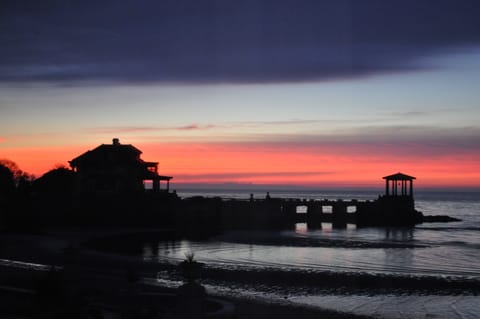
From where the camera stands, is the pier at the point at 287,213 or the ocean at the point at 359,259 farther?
the pier at the point at 287,213

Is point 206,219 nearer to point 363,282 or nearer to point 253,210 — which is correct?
point 253,210

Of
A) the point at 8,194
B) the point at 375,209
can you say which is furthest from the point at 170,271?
the point at 375,209

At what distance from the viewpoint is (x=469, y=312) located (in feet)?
73.7

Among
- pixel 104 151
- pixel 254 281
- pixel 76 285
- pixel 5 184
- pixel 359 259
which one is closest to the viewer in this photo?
pixel 76 285

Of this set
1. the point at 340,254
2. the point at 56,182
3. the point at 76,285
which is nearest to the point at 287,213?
the point at 56,182

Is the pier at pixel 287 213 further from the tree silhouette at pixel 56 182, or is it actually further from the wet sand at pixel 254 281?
the wet sand at pixel 254 281

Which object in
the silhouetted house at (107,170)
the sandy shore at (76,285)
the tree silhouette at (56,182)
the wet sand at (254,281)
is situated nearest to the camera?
the sandy shore at (76,285)

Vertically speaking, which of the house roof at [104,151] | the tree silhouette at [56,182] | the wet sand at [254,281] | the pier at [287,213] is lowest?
the wet sand at [254,281]

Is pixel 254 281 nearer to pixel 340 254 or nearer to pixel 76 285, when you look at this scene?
pixel 76 285

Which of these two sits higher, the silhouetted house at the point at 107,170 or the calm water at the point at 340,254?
the silhouetted house at the point at 107,170

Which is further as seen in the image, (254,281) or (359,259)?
(359,259)

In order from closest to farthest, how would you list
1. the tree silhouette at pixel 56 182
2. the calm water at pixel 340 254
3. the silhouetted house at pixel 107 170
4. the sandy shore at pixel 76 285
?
the sandy shore at pixel 76 285, the calm water at pixel 340 254, the silhouetted house at pixel 107 170, the tree silhouette at pixel 56 182

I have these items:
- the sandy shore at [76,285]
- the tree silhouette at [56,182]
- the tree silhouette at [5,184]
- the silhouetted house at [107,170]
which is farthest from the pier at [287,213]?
the sandy shore at [76,285]

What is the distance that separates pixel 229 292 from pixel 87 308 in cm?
1056
